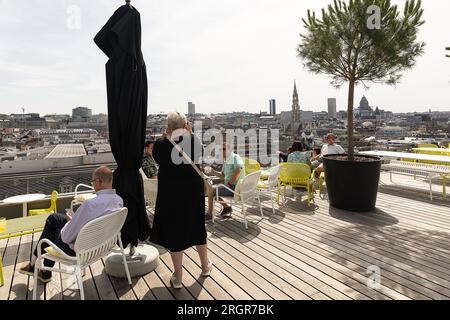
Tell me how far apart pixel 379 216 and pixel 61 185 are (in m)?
10.4

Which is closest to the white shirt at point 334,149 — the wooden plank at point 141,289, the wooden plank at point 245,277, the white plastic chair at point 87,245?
the wooden plank at point 245,277

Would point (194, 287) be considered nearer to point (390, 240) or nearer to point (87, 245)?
point (87, 245)

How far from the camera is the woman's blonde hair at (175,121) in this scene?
252 centimetres

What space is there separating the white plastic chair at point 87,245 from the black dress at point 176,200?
0.35 meters

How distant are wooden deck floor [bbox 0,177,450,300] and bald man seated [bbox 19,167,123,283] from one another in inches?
18.9

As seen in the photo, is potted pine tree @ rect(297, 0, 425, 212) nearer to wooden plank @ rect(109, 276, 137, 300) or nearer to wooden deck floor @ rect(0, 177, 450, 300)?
wooden deck floor @ rect(0, 177, 450, 300)

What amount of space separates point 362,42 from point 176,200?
4.50 meters

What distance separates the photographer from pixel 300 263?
10.3 feet

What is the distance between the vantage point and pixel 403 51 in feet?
16.4

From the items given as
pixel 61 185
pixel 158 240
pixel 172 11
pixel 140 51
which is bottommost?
pixel 61 185

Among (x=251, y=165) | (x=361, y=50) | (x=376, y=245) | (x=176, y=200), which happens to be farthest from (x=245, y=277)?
(x=361, y=50)

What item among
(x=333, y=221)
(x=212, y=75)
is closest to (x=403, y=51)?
(x=333, y=221)
